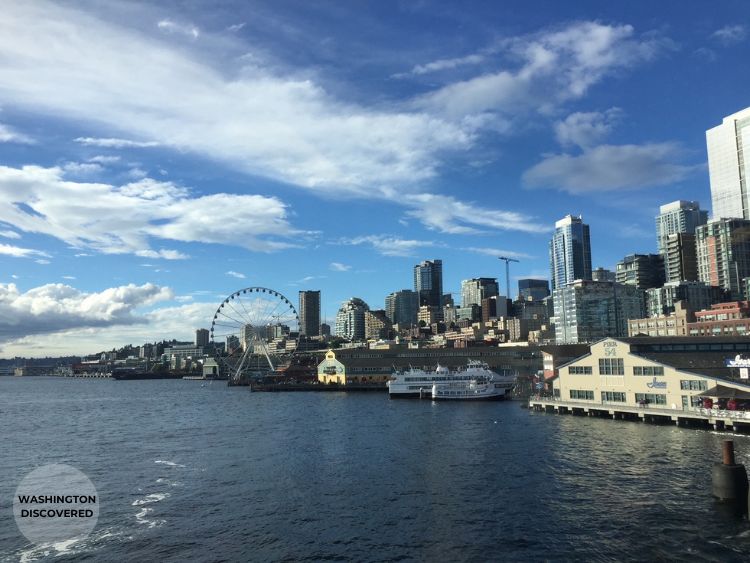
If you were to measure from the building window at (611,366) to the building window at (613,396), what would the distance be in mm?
2975

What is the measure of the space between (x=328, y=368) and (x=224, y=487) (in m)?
136

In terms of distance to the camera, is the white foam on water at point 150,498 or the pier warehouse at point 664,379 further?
the pier warehouse at point 664,379

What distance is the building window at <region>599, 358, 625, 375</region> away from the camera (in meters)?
86.8

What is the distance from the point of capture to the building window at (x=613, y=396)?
284 feet

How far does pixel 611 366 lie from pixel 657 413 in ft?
37.2

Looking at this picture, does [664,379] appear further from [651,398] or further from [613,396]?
[613,396]

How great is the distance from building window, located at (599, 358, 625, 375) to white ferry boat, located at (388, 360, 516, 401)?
140ft

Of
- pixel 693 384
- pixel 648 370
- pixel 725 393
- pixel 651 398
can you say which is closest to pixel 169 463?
pixel 651 398

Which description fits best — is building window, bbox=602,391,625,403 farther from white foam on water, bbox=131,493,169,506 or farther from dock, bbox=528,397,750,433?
white foam on water, bbox=131,493,169,506

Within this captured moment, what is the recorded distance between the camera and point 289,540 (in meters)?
36.5

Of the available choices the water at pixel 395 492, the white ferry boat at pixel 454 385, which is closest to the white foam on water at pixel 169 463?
the water at pixel 395 492

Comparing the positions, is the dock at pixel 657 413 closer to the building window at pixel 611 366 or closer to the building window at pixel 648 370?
the building window at pixel 648 370

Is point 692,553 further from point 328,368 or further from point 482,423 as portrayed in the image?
point 328,368

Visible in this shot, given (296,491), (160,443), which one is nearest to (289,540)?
(296,491)
